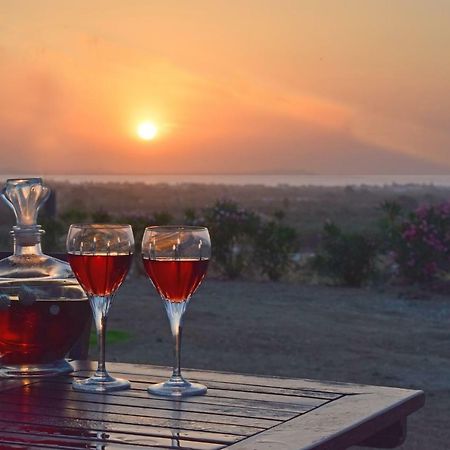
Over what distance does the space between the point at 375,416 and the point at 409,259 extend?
11.5 metres

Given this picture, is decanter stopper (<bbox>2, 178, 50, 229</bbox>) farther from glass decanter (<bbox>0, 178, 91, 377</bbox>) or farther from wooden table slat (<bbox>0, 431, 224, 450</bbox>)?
wooden table slat (<bbox>0, 431, 224, 450</bbox>)

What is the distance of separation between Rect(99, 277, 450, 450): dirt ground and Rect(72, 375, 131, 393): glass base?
359 cm

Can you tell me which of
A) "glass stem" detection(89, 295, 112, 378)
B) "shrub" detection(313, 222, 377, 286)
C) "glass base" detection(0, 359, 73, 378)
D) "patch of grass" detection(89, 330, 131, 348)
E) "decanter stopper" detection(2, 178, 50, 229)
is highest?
"decanter stopper" detection(2, 178, 50, 229)

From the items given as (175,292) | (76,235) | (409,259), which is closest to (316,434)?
(175,292)

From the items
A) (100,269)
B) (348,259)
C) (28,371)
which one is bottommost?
(348,259)

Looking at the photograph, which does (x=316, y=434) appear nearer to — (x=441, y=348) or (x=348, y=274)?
(x=441, y=348)

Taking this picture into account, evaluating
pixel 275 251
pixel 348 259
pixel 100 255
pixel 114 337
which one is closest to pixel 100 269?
pixel 100 255

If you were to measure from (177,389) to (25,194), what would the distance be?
0.59 meters

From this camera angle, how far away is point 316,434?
206cm

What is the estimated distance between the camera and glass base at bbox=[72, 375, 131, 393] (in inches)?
97.3

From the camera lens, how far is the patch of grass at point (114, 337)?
360 inches

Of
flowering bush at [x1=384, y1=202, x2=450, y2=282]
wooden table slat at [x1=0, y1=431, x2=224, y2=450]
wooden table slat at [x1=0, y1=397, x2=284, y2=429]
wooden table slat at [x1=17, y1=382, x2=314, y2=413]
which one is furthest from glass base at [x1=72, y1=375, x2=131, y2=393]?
flowering bush at [x1=384, y1=202, x2=450, y2=282]

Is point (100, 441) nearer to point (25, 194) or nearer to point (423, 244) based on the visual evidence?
point (25, 194)

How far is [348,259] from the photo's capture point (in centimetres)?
1409
